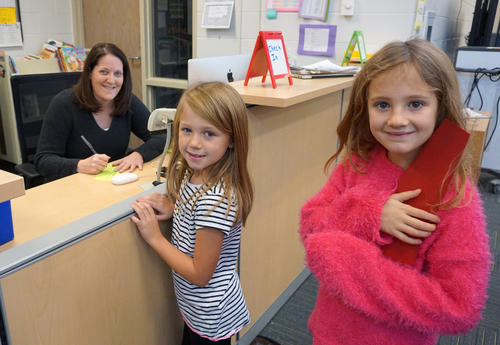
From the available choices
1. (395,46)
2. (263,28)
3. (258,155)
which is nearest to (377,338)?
(395,46)

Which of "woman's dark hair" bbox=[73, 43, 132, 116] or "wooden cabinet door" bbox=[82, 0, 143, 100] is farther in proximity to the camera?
"wooden cabinet door" bbox=[82, 0, 143, 100]

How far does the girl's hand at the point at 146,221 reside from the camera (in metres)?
1.08

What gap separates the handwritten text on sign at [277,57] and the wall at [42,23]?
3456 mm

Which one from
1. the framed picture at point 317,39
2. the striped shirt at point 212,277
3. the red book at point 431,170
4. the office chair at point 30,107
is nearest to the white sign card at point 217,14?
the framed picture at point 317,39

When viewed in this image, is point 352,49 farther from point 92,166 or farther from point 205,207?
point 205,207

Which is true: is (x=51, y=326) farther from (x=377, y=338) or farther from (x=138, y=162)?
(x=138, y=162)

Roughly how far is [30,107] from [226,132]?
1505 millimetres

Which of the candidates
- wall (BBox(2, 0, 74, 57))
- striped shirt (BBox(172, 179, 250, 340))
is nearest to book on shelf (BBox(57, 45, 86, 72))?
wall (BBox(2, 0, 74, 57))

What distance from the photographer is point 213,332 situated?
3.79 ft

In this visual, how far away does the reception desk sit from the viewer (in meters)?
0.87

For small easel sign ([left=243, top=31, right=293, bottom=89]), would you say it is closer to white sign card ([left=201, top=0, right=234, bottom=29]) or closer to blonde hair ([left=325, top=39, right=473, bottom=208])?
blonde hair ([left=325, top=39, right=473, bottom=208])

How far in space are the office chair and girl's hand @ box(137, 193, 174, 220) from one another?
905mm

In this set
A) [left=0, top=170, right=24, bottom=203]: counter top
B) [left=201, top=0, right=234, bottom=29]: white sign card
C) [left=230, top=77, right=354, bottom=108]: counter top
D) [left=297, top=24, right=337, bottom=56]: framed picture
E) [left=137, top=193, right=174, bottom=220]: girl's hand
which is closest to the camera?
[left=0, top=170, right=24, bottom=203]: counter top

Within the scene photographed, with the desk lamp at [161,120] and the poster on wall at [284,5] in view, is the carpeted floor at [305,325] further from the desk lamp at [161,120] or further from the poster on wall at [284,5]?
the poster on wall at [284,5]
